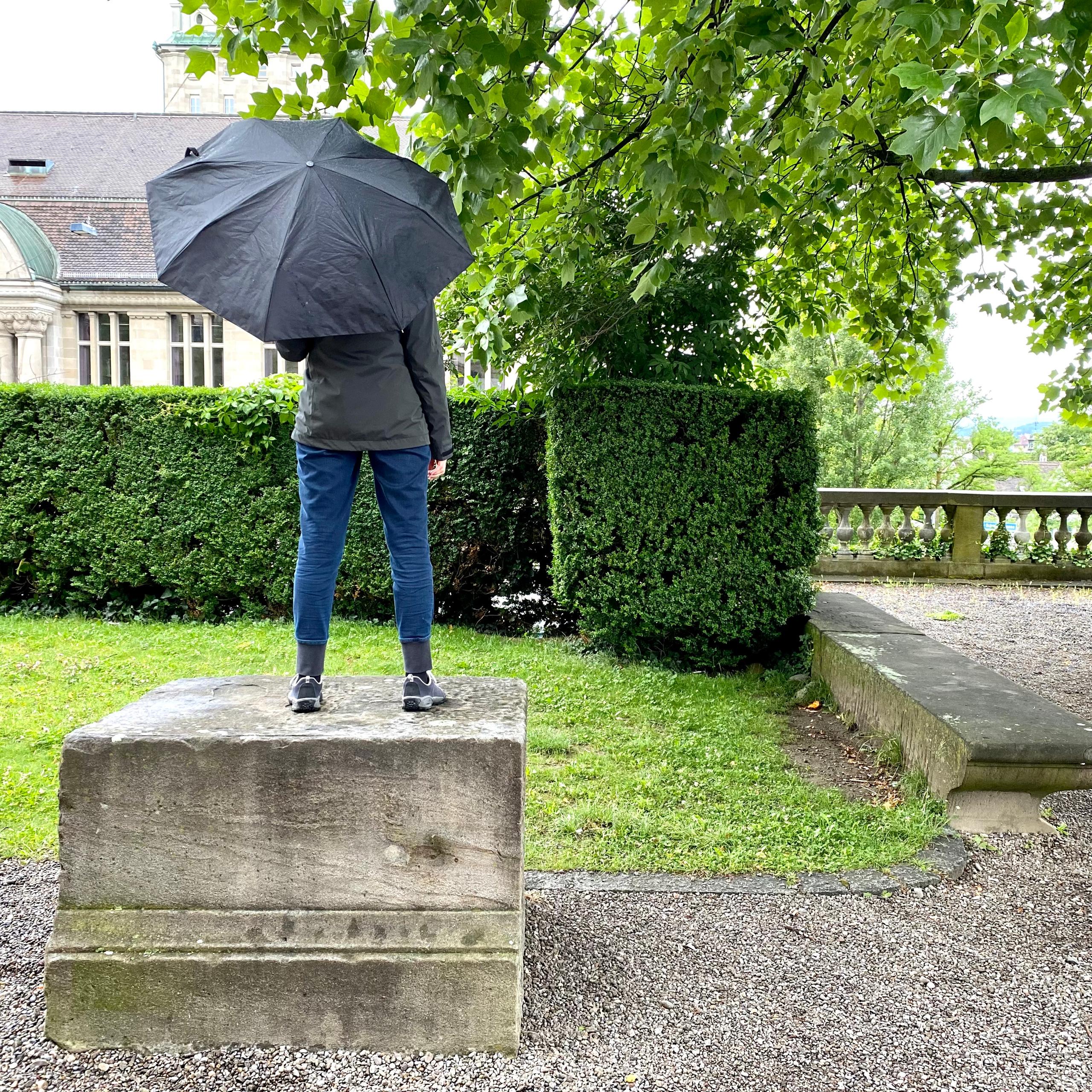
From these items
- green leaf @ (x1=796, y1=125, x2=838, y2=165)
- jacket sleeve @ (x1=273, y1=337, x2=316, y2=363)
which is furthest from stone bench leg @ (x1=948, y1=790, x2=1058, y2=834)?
jacket sleeve @ (x1=273, y1=337, x2=316, y2=363)

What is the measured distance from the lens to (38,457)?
9.58 metres

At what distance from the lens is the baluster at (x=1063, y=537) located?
46.0 feet

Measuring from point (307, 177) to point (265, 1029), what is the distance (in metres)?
2.73

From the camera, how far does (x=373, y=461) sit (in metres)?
3.17

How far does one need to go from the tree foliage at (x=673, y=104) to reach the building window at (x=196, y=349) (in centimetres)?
→ 3697

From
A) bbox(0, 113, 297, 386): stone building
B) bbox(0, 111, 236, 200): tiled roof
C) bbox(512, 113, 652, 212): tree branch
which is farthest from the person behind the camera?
bbox(0, 111, 236, 200): tiled roof

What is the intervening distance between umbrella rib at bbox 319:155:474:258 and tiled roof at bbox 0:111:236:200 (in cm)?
4665

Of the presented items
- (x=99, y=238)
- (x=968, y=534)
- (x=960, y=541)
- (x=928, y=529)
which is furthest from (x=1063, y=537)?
(x=99, y=238)

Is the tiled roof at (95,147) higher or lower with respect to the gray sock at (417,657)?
higher

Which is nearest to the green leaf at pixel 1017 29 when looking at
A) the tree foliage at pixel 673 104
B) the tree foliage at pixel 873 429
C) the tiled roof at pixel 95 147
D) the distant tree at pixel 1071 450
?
the tree foliage at pixel 673 104

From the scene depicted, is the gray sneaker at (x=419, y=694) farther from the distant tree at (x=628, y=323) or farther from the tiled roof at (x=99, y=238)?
the tiled roof at (x=99, y=238)

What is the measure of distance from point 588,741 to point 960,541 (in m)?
10.2

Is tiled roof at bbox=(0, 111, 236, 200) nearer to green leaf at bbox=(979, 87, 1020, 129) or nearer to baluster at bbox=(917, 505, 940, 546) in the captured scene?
baluster at bbox=(917, 505, 940, 546)

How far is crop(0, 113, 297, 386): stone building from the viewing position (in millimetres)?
38281
